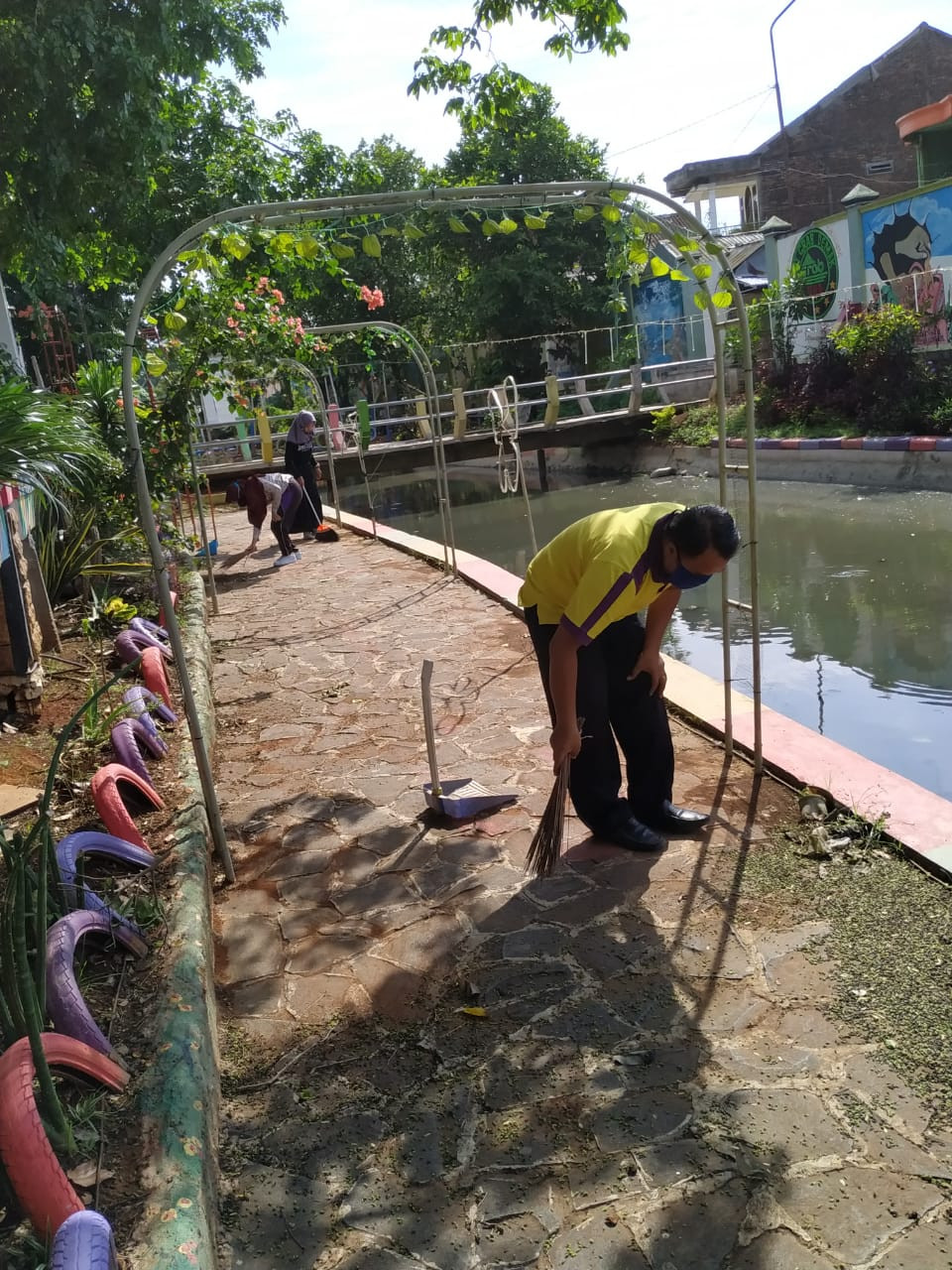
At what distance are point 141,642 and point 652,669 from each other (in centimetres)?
324

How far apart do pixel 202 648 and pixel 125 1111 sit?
450 cm

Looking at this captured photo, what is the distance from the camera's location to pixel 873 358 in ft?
46.5

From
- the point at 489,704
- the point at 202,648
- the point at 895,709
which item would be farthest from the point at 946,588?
the point at 202,648

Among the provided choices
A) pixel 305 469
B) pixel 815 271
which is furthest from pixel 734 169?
pixel 305 469

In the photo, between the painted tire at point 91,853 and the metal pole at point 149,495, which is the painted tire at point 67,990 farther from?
the metal pole at point 149,495

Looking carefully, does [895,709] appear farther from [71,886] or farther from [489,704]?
[71,886]

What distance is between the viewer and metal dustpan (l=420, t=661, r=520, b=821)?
4004mm

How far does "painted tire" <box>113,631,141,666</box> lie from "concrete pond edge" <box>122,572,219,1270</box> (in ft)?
6.71

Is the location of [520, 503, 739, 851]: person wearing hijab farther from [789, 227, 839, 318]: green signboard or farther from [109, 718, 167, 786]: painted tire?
[789, 227, 839, 318]: green signboard

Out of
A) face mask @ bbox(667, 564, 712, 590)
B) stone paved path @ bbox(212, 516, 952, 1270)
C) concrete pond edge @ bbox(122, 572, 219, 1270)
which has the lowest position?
stone paved path @ bbox(212, 516, 952, 1270)

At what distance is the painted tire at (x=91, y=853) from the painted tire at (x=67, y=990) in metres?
0.16

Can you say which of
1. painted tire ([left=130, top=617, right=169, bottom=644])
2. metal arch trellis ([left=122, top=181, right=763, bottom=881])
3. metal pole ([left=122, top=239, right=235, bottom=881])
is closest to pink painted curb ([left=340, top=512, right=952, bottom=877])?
metal arch trellis ([left=122, top=181, right=763, bottom=881])

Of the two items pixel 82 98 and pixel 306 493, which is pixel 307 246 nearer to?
pixel 82 98

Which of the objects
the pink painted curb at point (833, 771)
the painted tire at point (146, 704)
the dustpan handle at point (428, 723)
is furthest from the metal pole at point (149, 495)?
the pink painted curb at point (833, 771)
